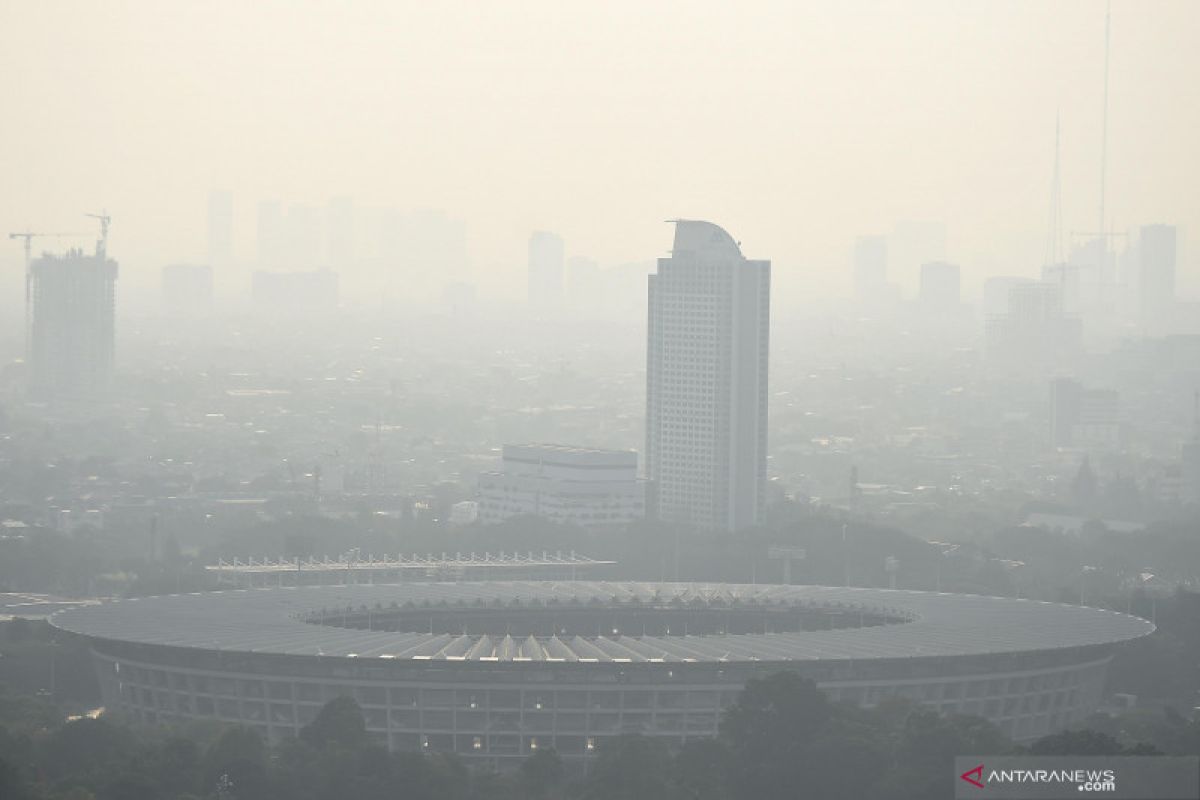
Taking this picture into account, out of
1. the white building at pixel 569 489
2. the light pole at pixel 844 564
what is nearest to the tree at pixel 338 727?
the light pole at pixel 844 564

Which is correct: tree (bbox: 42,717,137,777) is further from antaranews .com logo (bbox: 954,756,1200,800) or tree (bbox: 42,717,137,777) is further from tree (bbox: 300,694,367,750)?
antaranews .com logo (bbox: 954,756,1200,800)

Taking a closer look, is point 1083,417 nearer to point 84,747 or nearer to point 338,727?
point 338,727

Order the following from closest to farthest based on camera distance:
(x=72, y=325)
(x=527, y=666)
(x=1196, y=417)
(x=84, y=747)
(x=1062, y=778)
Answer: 1. (x=1062, y=778)
2. (x=84, y=747)
3. (x=527, y=666)
4. (x=1196, y=417)
5. (x=72, y=325)

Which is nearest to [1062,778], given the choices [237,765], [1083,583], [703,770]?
[703,770]

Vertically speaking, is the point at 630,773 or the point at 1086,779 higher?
the point at 1086,779

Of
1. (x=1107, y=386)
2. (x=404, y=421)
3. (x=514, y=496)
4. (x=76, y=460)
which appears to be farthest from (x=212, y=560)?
(x=1107, y=386)
